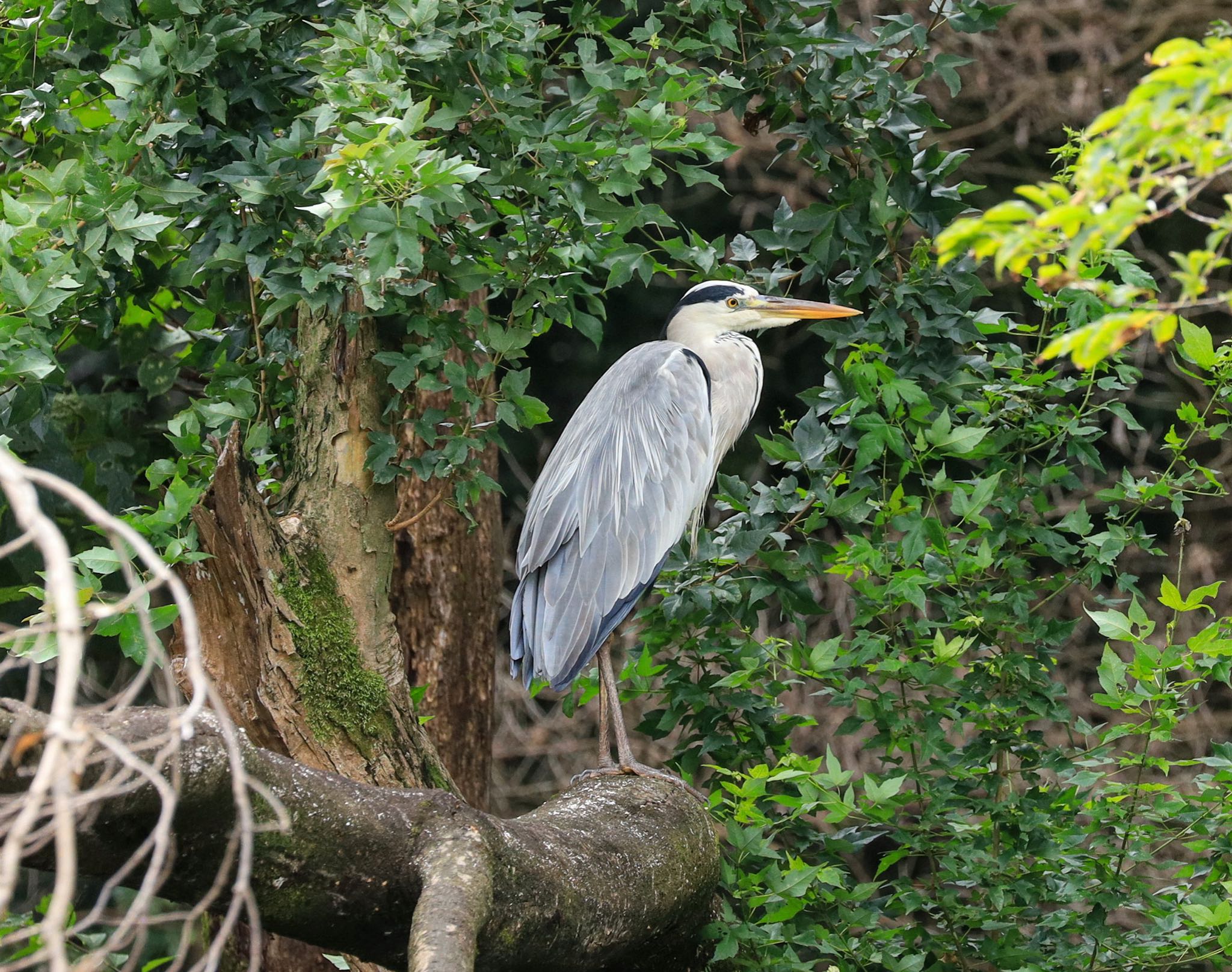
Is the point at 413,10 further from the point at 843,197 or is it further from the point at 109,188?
the point at 843,197

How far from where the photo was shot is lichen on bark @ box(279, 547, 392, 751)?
237cm

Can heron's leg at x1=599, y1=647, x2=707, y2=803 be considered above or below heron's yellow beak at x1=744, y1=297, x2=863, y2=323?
below

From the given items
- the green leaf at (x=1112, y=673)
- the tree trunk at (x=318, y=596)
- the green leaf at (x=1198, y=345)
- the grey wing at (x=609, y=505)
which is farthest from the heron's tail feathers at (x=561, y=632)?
the green leaf at (x=1198, y=345)

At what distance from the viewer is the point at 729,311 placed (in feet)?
11.5

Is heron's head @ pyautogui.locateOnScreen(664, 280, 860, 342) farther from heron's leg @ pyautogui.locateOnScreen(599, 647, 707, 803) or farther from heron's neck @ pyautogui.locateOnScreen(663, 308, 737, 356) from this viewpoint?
heron's leg @ pyautogui.locateOnScreen(599, 647, 707, 803)

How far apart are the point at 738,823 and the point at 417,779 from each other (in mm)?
601

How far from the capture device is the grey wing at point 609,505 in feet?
9.41

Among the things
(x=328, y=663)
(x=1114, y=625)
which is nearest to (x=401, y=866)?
(x=328, y=663)

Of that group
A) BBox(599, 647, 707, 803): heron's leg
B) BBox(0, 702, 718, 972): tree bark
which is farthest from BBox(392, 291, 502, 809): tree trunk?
BBox(0, 702, 718, 972): tree bark

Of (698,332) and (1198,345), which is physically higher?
(1198,345)

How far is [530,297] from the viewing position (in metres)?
2.45

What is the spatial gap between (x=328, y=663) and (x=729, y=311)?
1.61 m

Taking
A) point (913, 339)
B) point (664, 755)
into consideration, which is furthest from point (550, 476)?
point (664, 755)

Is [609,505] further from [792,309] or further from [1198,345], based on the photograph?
[1198,345]
